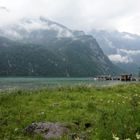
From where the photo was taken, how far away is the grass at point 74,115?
11.9 meters

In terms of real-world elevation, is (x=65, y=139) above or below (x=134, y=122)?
below

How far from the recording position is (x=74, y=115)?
1941 centimetres

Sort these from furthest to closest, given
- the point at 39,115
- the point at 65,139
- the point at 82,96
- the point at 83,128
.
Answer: the point at 82,96 → the point at 39,115 → the point at 83,128 → the point at 65,139

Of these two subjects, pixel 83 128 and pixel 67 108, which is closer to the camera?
pixel 83 128

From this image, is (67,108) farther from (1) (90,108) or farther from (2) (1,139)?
(2) (1,139)

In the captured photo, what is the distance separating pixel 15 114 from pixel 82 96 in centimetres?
789

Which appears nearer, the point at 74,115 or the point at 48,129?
the point at 48,129

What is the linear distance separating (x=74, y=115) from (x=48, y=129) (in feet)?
13.7

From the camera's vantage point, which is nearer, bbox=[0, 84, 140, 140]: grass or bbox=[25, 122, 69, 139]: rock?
bbox=[0, 84, 140, 140]: grass

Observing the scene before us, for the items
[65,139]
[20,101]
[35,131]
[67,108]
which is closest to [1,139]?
[35,131]

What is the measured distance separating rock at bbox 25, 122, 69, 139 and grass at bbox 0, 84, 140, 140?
0.33m

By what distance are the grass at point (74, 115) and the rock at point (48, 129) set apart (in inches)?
12.9

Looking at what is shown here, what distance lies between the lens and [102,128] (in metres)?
12.1

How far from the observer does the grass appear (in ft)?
39.0
